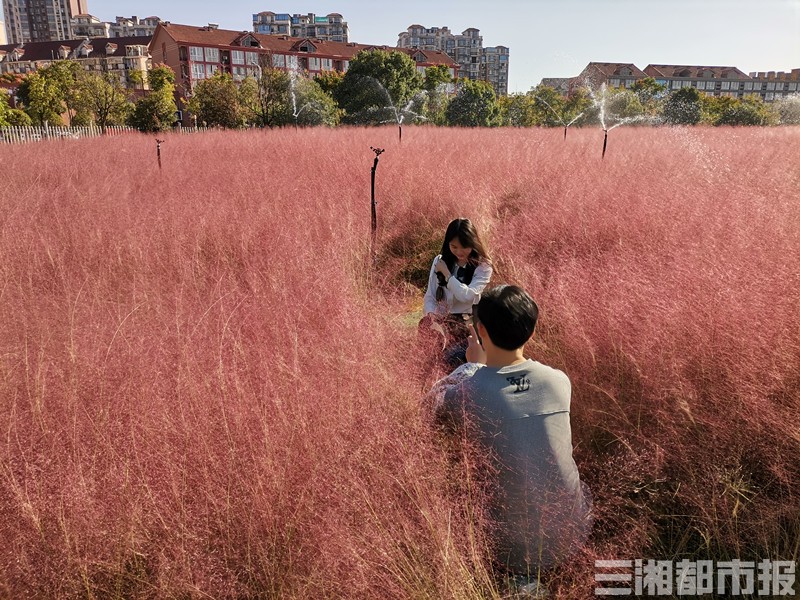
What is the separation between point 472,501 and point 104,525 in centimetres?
104

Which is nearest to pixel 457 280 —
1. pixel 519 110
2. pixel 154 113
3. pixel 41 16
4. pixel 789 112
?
pixel 154 113

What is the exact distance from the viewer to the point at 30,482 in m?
1.47

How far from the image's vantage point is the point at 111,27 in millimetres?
125312

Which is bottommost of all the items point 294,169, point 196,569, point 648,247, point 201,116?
point 196,569

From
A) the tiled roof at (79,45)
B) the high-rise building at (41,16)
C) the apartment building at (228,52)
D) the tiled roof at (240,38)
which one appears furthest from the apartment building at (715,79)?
the high-rise building at (41,16)

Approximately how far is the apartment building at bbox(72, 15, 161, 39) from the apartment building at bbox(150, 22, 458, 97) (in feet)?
221

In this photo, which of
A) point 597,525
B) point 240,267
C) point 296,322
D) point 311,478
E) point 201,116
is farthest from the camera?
point 201,116

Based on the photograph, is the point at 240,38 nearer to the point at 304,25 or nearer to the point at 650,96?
the point at 650,96

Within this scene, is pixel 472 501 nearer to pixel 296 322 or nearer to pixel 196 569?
pixel 196 569

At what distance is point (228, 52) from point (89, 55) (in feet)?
90.4

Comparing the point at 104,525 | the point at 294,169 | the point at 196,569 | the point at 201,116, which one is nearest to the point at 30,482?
the point at 104,525

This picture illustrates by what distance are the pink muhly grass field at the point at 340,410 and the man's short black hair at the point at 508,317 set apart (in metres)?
0.39

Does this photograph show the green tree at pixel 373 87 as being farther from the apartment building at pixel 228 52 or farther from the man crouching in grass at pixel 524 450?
the man crouching in grass at pixel 524 450

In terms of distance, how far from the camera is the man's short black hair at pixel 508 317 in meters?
1.64
